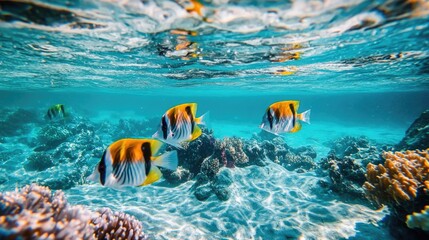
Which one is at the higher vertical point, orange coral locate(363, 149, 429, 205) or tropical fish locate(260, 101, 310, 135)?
tropical fish locate(260, 101, 310, 135)

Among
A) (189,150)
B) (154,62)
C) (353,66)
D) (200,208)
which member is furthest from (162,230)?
(353,66)

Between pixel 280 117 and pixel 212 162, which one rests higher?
pixel 280 117

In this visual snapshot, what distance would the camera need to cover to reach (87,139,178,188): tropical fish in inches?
92.6

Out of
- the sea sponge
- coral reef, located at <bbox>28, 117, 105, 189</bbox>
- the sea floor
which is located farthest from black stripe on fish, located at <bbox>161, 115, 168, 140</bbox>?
coral reef, located at <bbox>28, 117, 105, 189</bbox>

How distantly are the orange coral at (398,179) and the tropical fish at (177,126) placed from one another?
516cm

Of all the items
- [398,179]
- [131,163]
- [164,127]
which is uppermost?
[164,127]

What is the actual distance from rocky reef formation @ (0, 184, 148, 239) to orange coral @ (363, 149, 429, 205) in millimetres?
5804

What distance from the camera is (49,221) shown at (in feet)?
9.00

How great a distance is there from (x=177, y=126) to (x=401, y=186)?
5.53 m

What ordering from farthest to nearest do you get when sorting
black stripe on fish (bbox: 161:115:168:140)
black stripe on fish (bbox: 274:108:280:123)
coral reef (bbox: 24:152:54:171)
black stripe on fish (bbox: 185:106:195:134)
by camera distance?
1. coral reef (bbox: 24:152:54:171)
2. black stripe on fish (bbox: 274:108:280:123)
3. black stripe on fish (bbox: 185:106:195:134)
4. black stripe on fish (bbox: 161:115:168:140)

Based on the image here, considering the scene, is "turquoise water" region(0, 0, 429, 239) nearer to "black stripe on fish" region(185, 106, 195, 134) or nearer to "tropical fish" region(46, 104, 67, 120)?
"tropical fish" region(46, 104, 67, 120)

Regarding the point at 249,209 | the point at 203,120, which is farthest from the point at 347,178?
the point at 203,120

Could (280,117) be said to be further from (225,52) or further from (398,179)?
(225,52)

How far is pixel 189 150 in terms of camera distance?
11664mm
